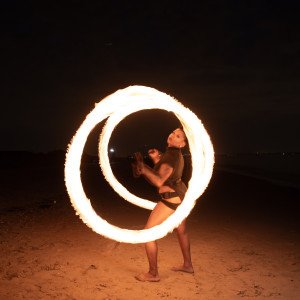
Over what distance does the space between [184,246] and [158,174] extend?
1.25 metres

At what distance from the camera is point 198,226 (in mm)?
9273

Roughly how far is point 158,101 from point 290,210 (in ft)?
27.2

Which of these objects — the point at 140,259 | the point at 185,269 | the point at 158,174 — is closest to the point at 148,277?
the point at 185,269

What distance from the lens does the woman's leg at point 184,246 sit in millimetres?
5418

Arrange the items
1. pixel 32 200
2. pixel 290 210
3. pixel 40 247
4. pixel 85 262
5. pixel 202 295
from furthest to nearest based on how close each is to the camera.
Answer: pixel 32 200, pixel 290 210, pixel 40 247, pixel 85 262, pixel 202 295

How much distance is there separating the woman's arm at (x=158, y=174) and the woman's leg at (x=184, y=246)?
811 millimetres

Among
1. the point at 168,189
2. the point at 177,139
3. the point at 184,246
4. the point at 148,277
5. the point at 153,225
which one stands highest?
the point at 177,139

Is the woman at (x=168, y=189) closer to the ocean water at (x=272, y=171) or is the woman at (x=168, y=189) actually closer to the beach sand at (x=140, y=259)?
the beach sand at (x=140, y=259)

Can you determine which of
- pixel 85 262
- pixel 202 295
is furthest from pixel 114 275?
pixel 202 295

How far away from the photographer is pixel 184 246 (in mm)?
5520

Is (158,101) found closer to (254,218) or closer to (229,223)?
(229,223)

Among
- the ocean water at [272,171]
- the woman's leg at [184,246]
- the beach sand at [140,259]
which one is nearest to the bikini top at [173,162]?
the woman's leg at [184,246]

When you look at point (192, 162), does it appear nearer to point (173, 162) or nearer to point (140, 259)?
point (173, 162)

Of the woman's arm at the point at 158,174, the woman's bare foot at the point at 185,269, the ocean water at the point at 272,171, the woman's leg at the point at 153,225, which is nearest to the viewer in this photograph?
the woman's arm at the point at 158,174
